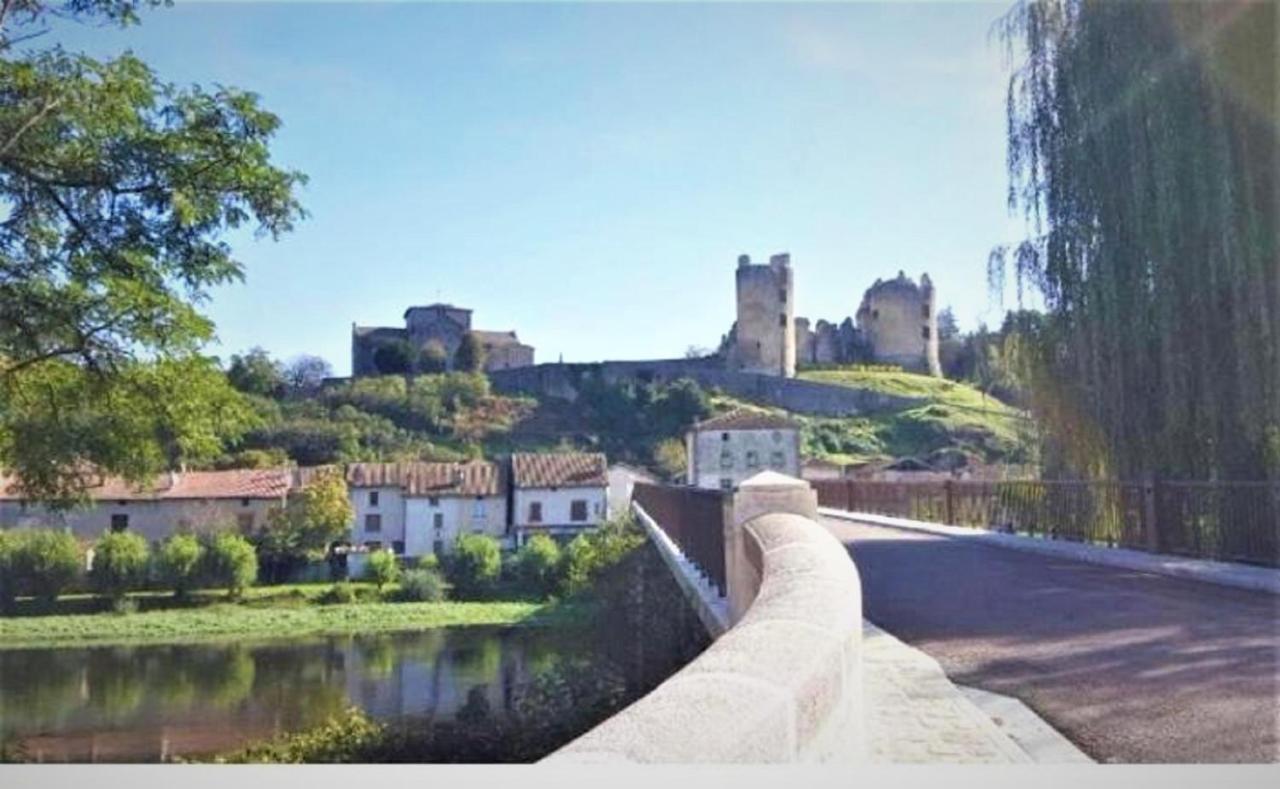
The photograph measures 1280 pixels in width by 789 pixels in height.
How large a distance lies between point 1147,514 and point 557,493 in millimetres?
6356

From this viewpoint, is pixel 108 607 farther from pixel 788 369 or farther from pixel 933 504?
pixel 788 369

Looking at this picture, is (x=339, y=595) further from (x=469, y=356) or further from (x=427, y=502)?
(x=469, y=356)

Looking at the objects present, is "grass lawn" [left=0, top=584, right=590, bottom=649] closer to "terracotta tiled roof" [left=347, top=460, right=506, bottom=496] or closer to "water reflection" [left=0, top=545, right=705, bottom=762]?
"water reflection" [left=0, top=545, right=705, bottom=762]

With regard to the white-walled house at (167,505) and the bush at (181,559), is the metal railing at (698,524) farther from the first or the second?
the bush at (181,559)

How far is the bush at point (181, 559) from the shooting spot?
30.5 ft

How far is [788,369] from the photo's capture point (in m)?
24.8

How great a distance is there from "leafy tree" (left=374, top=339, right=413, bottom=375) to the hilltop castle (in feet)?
26.1

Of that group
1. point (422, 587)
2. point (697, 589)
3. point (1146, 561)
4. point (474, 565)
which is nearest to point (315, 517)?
point (474, 565)

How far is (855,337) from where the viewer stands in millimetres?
Answer: 33719

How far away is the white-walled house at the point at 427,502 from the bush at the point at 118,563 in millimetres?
1799

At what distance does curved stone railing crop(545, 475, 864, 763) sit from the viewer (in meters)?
1.89

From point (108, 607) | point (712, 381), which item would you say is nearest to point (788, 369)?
point (712, 381)

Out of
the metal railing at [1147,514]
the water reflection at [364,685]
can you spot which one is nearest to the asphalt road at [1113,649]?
the metal railing at [1147,514]

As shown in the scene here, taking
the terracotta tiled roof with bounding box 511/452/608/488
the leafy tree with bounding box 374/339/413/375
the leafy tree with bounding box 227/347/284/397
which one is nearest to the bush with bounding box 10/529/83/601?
the leafy tree with bounding box 227/347/284/397
